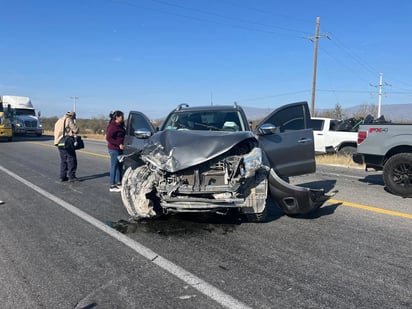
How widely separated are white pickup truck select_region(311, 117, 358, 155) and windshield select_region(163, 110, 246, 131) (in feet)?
28.5

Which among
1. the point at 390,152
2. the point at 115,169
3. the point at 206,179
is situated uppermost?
the point at 390,152

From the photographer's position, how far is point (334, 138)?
1434cm

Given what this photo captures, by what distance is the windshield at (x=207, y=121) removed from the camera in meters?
6.12

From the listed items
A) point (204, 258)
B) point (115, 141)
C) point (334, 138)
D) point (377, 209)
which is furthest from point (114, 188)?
point (334, 138)

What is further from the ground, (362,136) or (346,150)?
(362,136)

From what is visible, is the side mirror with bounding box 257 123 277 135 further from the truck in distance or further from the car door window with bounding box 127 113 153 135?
the truck in distance

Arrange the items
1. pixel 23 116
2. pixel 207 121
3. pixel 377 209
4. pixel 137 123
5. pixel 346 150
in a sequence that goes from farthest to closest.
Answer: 1. pixel 23 116
2. pixel 346 150
3. pixel 137 123
4. pixel 207 121
5. pixel 377 209

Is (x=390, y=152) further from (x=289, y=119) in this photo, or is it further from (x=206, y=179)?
(x=206, y=179)

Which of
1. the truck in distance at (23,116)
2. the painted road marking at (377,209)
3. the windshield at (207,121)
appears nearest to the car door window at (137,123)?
the windshield at (207,121)

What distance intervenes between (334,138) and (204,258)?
11727mm

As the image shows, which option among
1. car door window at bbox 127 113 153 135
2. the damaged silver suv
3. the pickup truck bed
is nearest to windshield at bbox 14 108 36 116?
car door window at bbox 127 113 153 135

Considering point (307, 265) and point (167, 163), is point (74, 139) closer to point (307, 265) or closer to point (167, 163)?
point (167, 163)

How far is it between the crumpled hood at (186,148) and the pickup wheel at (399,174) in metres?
4.03

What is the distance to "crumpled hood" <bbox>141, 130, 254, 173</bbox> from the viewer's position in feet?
15.1
